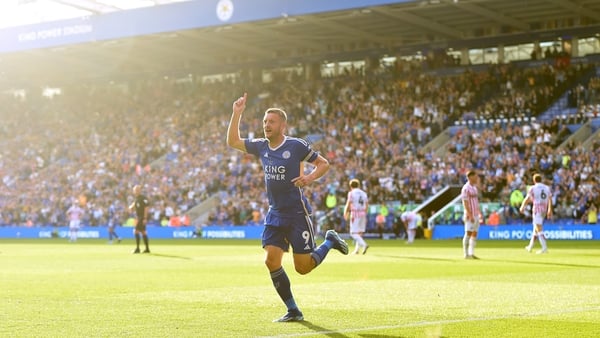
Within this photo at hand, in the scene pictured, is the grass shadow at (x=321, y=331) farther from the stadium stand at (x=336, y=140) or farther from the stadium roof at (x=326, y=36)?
the stadium roof at (x=326, y=36)

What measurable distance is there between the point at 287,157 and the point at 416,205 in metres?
32.4

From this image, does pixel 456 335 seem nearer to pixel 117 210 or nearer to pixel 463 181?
pixel 463 181

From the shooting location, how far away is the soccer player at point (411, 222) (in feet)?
127

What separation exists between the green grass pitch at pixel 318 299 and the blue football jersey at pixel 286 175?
4.35ft

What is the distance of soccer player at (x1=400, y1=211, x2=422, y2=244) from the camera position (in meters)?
38.8

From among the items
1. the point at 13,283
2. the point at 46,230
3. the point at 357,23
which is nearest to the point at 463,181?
the point at 357,23

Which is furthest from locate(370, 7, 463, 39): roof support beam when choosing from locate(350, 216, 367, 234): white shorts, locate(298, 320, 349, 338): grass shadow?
locate(298, 320, 349, 338): grass shadow

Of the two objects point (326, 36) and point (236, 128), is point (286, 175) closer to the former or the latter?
point (236, 128)

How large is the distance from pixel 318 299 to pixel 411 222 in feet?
85.5

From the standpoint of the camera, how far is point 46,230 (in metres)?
54.3

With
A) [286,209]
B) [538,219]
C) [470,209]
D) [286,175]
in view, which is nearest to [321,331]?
[286,209]

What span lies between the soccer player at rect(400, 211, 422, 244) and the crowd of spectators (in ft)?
8.99

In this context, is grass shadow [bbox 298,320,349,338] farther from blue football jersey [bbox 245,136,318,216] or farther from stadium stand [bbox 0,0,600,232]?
stadium stand [bbox 0,0,600,232]

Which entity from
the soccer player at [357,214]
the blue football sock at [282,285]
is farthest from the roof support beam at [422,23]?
the blue football sock at [282,285]
